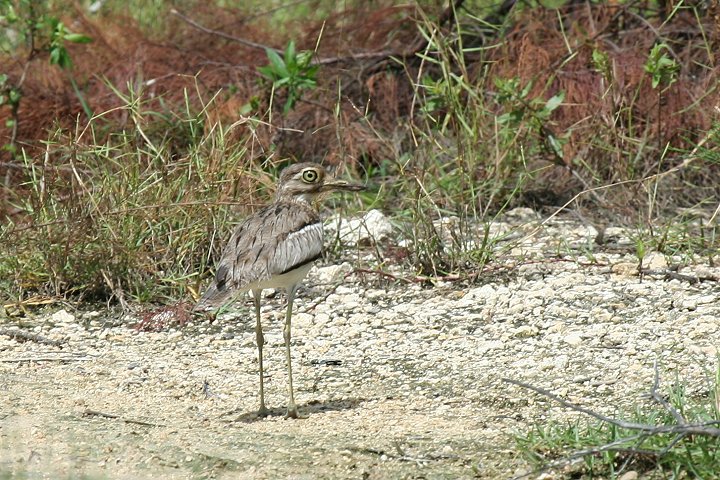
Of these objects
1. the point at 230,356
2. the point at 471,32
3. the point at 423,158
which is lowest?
the point at 230,356

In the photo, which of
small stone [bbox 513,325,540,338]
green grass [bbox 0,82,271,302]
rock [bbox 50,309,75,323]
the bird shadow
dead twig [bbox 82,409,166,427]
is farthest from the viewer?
green grass [bbox 0,82,271,302]

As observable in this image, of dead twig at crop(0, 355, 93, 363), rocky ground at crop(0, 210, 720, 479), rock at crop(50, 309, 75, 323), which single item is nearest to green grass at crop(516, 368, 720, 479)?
rocky ground at crop(0, 210, 720, 479)

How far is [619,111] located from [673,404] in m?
2.62

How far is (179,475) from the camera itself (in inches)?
150

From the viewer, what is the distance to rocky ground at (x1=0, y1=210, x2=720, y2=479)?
3.94 metres

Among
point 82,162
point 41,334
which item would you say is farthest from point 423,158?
point 41,334

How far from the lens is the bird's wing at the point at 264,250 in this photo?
4.43 meters

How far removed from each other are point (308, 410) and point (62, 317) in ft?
5.31

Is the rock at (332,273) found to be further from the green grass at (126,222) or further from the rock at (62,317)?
the rock at (62,317)

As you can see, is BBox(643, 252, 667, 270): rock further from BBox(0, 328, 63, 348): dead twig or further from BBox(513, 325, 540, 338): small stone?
BBox(0, 328, 63, 348): dead twig

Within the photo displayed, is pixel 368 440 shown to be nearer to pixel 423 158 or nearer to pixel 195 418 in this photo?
pixel 195 418

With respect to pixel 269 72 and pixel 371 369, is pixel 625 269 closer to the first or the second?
pixel 371 369

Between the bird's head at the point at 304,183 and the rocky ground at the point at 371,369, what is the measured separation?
26.0 inches

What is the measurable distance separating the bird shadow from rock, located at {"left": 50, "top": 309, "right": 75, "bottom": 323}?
1.41m
